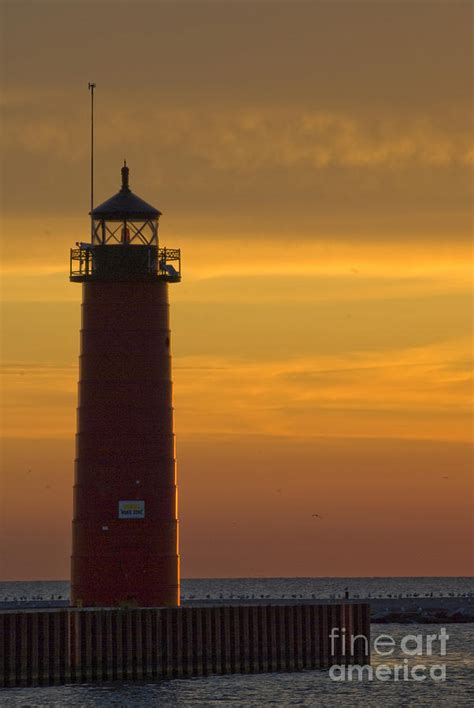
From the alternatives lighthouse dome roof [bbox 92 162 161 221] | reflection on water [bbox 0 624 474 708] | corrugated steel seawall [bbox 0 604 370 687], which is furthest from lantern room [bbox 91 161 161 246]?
reflection on water [bbox 0 624 474 708]

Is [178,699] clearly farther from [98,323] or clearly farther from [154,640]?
[98,323]

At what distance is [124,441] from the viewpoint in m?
58.8

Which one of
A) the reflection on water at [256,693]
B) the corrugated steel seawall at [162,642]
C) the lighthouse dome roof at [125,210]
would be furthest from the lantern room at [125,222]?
the reflection on water at [256,693]

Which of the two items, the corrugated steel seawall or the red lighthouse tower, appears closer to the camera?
the corrugated steel seawall

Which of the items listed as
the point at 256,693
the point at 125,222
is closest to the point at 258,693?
the point at 256,693

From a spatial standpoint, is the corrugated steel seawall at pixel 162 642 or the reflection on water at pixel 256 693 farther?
the corrugated steel seawall at pixel 162 642

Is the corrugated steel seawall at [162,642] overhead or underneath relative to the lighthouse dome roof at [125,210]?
→ underneath

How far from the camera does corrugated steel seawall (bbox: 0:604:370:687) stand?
56531 millimetres

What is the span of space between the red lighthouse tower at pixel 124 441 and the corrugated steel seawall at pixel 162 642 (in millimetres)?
1814

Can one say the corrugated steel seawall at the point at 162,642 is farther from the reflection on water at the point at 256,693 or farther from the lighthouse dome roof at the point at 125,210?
the lighthouse dome roof at the point at 125,210

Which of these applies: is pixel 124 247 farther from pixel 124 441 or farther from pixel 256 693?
pixel 256 693

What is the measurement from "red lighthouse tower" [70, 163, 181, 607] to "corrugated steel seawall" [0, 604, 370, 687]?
71.4 inches

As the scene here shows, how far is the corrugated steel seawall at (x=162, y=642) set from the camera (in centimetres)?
5653

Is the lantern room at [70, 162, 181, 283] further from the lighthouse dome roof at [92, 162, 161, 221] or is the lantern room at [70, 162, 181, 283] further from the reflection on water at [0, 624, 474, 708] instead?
the reflection on water at [0, 624, 474, 708]
